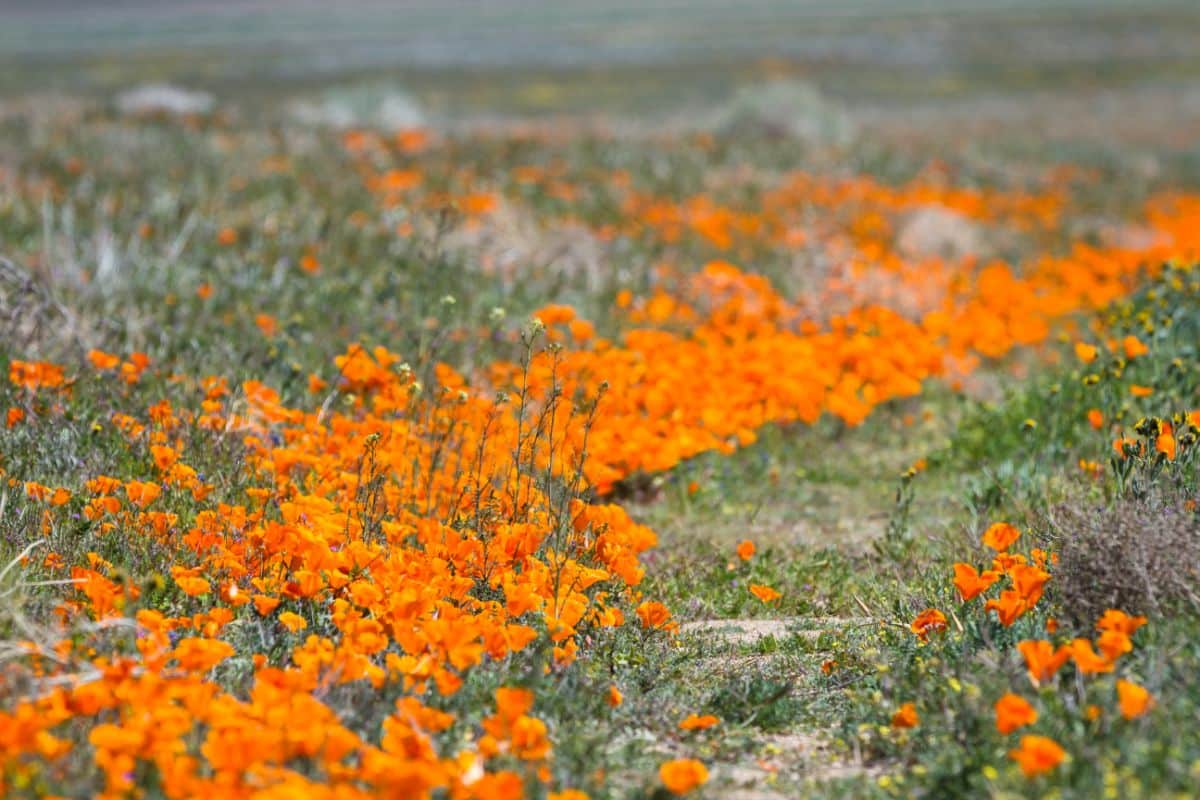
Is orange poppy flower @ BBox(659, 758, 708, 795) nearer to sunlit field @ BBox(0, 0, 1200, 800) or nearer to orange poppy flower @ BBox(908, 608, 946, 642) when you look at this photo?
sunlit field @ BBox(0, 0, 1200, 800)

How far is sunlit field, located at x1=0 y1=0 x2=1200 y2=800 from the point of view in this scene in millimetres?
2795

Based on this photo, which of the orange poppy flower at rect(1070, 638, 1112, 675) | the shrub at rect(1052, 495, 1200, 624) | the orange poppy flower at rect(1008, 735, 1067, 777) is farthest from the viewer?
the shrub at rect(1052, 495, 1200, 624)

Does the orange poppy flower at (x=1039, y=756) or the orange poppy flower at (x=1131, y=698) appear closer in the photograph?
the orange poppy flower at (x=1039, y=756)

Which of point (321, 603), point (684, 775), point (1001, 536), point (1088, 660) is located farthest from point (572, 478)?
point (1088, 660)

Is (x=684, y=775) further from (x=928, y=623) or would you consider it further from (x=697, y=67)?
(x=697, y=67)

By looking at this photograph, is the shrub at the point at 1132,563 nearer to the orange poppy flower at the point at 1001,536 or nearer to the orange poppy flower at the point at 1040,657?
the orange poppy flower at the point at 1001,536

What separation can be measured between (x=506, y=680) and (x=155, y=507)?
62.2 inches

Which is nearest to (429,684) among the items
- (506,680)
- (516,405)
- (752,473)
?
(506,680)

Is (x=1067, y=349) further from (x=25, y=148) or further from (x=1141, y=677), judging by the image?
(x=25, y=148)

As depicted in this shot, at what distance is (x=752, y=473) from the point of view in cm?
591

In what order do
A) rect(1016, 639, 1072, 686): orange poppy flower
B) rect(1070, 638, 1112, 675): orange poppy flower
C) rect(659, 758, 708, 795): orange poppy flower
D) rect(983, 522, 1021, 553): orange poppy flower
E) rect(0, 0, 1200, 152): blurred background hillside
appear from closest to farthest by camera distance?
rect(659, 758, 708, 795): orange poppy flower → rect(1070, 638, 1112, 675): orange poppy flower → rect(1016, 639, 1072, 686): orange poppy flower → rect(983, 522, 1021, 553): orange poppy flower → rect(0, 0, 1200, 152): blurred background hillside

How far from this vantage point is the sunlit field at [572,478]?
279 centimetres

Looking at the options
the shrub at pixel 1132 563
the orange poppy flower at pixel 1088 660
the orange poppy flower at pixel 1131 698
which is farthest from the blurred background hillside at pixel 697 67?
the orange poppy flower at pixel 1131 698

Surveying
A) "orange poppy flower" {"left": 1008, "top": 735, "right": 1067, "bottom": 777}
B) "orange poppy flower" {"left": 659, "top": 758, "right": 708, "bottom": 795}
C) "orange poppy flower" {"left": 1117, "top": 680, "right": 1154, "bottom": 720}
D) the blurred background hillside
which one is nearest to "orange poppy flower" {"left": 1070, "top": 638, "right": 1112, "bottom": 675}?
"orange poppy flower" {"left": 1117, "top": 680, "right": 1154, "bottom": 720}
